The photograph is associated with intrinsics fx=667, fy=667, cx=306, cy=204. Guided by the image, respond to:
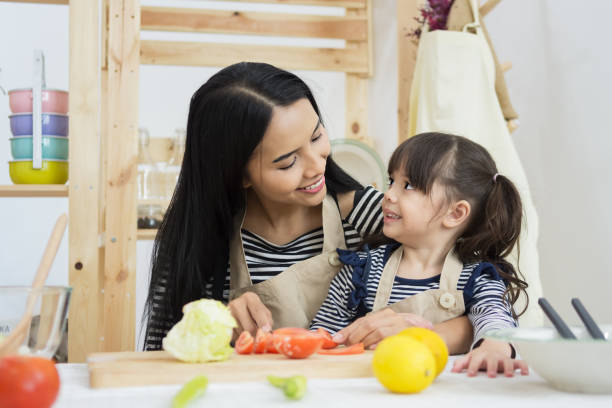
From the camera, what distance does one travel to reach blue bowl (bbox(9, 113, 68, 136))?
1767mm

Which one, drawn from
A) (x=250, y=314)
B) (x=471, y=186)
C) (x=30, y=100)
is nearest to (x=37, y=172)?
(x=30, y=100)

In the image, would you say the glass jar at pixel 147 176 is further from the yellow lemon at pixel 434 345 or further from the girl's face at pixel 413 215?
the yellow lemon at pixel 434 345

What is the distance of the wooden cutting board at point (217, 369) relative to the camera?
688 mm

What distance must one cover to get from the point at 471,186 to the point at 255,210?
486 mm

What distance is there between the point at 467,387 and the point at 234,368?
0.24m

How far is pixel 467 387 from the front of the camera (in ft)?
2.21

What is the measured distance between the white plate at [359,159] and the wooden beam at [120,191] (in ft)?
3.45

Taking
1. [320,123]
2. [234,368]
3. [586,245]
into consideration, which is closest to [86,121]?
[320,123]

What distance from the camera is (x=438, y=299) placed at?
3.92 ft

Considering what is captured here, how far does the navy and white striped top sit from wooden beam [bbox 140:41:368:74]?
77.0 inches

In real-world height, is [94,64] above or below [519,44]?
below

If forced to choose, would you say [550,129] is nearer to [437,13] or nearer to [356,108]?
[437,13]

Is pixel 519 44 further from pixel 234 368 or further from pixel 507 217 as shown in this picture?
pixel 234 368

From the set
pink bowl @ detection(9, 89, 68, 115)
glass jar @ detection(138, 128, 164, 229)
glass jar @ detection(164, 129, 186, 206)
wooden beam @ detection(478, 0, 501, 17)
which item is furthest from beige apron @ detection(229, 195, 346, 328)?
glass jar @ detection(164, 129, 186, 206)
